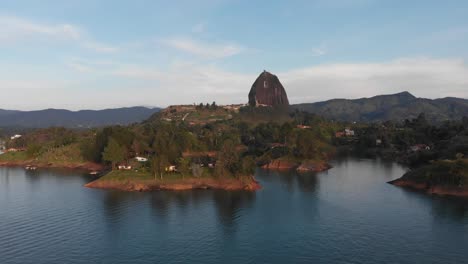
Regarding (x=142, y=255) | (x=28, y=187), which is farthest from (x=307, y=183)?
(x=28, y=187)

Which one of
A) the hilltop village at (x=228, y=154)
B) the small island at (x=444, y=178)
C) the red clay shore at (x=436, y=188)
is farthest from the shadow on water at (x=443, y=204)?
the hilltop village at (x=228, y=154)

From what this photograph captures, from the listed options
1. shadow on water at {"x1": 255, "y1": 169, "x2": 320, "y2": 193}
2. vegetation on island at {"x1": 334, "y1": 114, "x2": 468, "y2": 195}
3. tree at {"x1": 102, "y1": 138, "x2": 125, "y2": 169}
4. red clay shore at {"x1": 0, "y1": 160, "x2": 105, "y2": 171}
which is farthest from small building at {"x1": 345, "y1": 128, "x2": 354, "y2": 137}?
tree at {"x1": 102, "y1": 138, "x2": 125, "y2": 169}

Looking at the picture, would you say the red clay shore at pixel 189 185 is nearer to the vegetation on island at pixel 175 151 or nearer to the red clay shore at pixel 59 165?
the vegetation on island at pixel 175 151

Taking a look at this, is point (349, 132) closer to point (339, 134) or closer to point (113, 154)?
point (339, 134)

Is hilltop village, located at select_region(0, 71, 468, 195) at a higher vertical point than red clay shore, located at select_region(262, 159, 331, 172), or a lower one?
higher

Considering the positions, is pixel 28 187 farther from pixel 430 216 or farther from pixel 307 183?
pixel 430 216

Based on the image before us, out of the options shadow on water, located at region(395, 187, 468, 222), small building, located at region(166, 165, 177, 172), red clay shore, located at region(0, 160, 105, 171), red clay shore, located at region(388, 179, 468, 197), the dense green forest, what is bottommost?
shadow on water, located at region(395, 187, 468, 222)

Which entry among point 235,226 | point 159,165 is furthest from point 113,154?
point 235,226

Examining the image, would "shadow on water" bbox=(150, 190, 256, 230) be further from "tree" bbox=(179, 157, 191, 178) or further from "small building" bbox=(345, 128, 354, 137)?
"small building" bbox=(345, 128, 354, 137)
